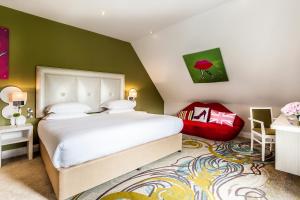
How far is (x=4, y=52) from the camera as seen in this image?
2908mm

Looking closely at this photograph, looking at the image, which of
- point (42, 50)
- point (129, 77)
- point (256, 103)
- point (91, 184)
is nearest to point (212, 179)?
point (91, 184)

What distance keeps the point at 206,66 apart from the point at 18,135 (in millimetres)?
4139

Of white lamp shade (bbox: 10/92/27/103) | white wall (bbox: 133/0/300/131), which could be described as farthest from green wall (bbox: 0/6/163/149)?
white wall (bbox: 133/0/300/131)

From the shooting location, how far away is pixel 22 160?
9.36ft

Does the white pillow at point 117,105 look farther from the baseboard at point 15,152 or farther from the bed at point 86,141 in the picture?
the baseboard at point 15,152

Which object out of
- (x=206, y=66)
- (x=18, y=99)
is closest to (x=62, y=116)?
(x=18, y=99)

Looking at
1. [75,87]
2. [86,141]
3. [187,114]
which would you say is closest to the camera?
[86,141]

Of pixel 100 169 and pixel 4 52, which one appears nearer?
pixel 100 169

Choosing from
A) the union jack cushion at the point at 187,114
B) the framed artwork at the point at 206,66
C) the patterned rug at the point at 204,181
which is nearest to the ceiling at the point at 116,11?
the framed artwork at the point at 206,66

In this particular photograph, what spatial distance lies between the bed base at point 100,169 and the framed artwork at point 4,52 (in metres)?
1.84

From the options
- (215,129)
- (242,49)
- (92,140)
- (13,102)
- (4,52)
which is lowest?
(215,129)

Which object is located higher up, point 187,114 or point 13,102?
point 13,102

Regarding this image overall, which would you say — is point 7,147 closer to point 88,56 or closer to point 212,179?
point 88,56

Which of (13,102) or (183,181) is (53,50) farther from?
(183,181)
